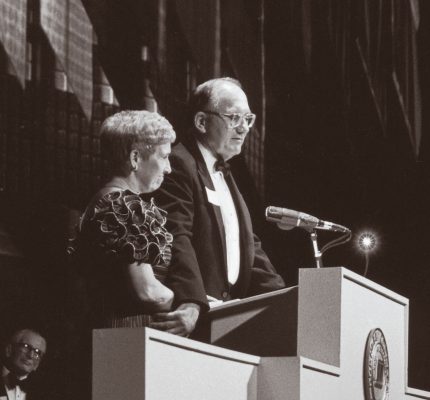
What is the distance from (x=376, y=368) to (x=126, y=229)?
3.23 ft

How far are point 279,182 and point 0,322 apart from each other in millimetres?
2247

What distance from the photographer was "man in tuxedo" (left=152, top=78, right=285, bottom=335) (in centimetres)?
295

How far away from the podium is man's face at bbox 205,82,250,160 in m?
0.70

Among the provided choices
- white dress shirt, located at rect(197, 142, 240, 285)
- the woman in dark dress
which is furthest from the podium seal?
the woman in dark dress

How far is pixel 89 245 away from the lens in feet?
8.71

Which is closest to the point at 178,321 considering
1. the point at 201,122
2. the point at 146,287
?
the point at 146,287

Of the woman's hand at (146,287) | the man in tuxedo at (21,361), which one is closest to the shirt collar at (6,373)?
the man in tuxedo at (21,361)

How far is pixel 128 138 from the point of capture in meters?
2.82

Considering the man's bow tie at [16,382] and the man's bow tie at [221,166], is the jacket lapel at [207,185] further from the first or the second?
the man's bow tie at [16,382]

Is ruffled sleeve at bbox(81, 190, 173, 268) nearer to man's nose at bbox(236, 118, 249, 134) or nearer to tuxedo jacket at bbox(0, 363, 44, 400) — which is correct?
man's nose at bbox(236, 118, 249, 134)

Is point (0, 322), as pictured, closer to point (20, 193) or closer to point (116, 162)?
point (20, 193)

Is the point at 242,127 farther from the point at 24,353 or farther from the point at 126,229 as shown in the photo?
the point at 24,353

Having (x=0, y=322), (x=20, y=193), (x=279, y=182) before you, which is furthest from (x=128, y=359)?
(x=279, y=182)

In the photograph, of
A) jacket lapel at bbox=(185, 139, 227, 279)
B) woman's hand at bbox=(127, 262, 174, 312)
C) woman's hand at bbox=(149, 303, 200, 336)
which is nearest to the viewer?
woman's hand at bbox=(127, 262, 174, 312)
